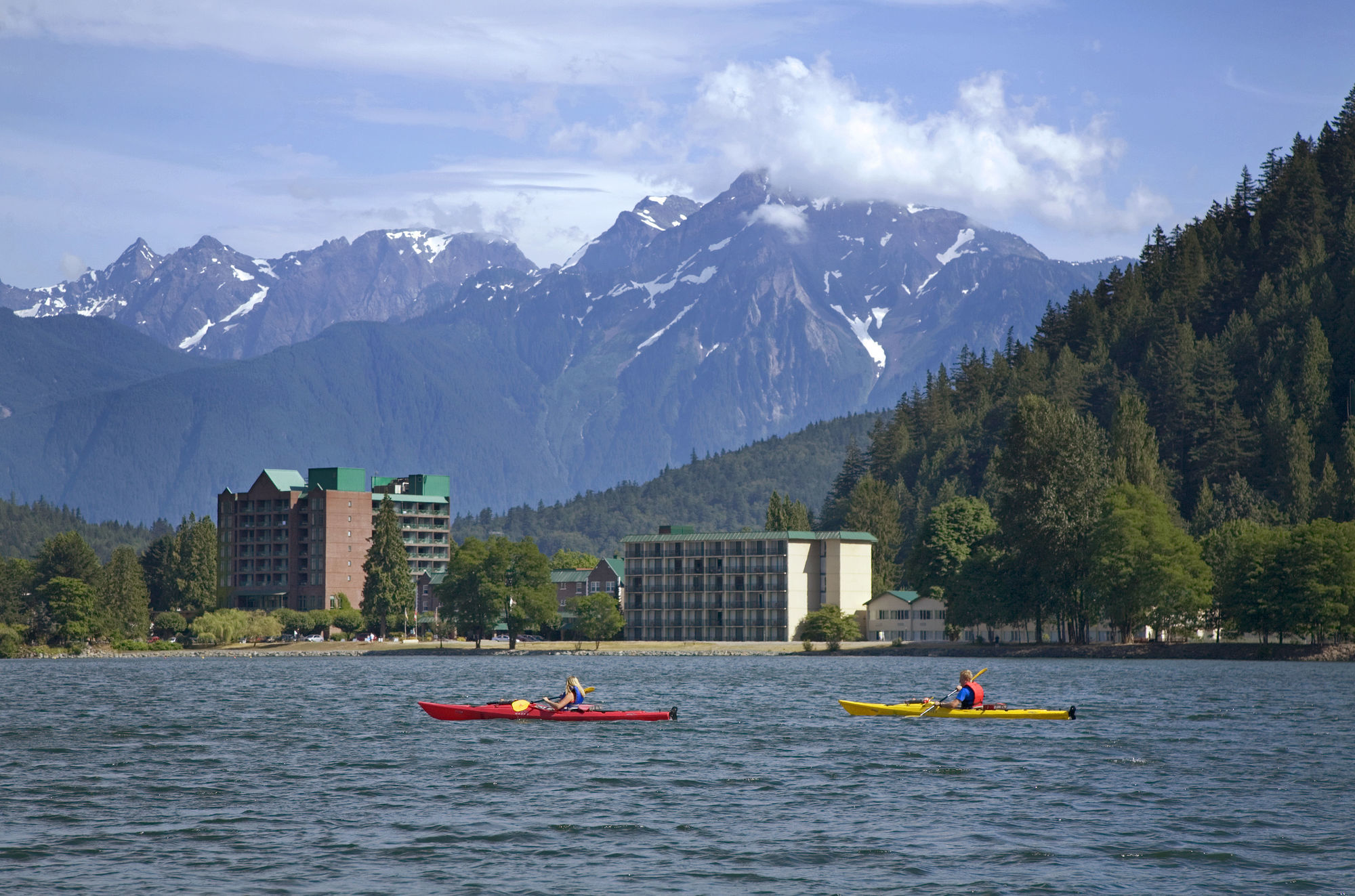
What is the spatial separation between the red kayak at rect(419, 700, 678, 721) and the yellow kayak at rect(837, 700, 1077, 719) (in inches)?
405

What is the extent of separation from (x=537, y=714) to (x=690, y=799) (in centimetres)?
2679

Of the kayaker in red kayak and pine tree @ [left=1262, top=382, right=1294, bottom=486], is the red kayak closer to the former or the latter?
the kayaker in red kayak

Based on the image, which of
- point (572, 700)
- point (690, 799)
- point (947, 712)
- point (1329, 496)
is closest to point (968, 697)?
point (947, 712)

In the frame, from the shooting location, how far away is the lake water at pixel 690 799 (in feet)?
122

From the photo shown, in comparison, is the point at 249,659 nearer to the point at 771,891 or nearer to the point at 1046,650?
the point at 1046,650

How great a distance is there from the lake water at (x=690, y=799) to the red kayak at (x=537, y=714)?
0.76m

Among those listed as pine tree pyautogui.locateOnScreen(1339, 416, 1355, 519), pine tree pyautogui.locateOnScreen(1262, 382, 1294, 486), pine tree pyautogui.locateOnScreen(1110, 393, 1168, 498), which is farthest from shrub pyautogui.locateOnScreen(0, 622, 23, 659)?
pine tree pyautogui.locateOnScreen(1262, 382, 1294, 486)

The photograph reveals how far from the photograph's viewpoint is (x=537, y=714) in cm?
7550

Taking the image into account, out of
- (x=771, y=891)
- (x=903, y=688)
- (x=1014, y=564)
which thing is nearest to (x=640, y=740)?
(x=771, y=891)

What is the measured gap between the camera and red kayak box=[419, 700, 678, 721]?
244ft

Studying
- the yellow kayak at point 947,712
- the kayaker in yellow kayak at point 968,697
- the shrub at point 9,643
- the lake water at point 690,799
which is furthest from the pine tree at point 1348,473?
the shrub at point 9,643

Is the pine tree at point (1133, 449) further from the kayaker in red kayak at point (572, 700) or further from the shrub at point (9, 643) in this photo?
the shrub at point (9, 643)

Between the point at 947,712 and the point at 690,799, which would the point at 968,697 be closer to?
the point at 947,712

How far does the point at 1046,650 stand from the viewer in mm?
164875
